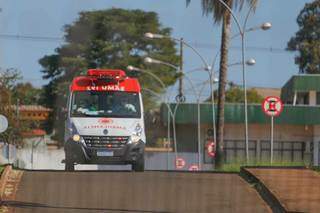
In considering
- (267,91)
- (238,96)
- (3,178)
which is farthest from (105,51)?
(267,91)

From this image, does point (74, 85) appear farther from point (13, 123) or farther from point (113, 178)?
point (13, 123)

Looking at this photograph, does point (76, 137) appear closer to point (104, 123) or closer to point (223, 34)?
point (104, 123)

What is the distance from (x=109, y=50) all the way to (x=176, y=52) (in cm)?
1334

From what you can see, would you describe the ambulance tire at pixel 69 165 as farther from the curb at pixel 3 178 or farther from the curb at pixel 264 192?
the curb at pixel 264 192

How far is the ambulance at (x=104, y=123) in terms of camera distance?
18.4 metres

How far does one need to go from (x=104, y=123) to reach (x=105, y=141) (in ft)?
1.39

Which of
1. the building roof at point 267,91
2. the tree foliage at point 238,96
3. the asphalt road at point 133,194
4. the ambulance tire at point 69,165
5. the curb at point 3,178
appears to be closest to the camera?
the asphalt road at point 133,194

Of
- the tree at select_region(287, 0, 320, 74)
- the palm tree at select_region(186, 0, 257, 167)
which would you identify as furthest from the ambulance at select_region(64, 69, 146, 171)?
the tree at select_region(287, 0, 320, 74)

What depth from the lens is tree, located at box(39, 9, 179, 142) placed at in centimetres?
4136

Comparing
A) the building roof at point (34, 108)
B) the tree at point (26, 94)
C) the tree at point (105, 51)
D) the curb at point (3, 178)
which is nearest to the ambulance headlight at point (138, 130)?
the curb at point (3, 178)

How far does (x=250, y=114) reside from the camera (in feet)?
173

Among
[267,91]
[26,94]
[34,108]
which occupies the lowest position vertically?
[34,108]

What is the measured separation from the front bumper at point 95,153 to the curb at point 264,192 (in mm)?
2638

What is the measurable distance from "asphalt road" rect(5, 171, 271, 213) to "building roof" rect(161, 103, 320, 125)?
117 ft
